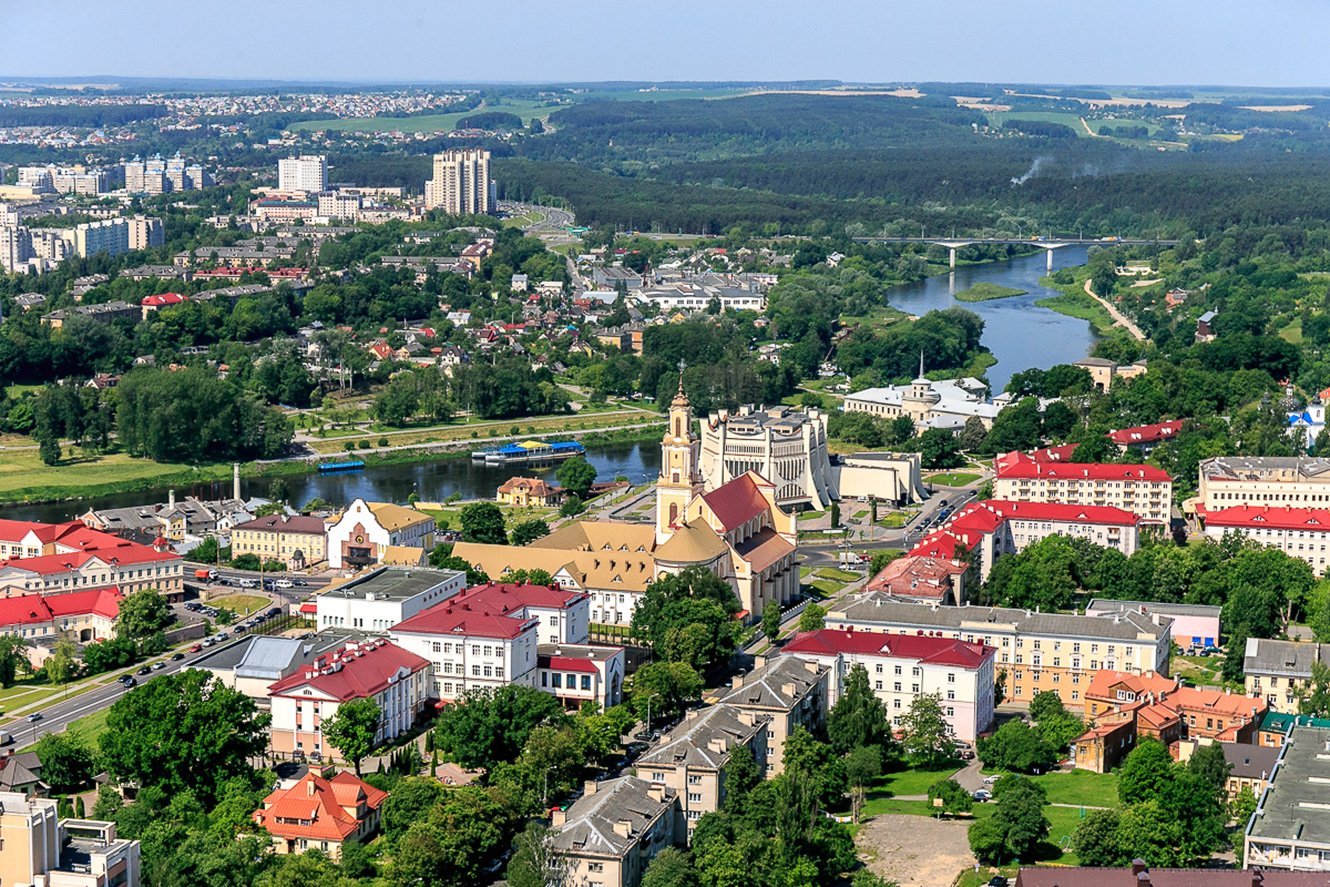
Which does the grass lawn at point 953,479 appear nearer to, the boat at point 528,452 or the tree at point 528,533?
the boat at point 528,452

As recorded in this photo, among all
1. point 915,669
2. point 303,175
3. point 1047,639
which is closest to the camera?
point 915,669

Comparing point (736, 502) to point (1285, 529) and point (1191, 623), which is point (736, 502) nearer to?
point (1191, 623)

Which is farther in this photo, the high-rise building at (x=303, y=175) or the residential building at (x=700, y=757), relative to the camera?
the high-rise building at (x=303, y=175)

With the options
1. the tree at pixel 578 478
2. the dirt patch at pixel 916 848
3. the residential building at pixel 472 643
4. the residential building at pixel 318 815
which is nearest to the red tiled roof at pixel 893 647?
the residential building at pixel 472 643

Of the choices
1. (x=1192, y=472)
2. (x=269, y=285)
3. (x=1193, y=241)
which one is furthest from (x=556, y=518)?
(x=1193, y=241)

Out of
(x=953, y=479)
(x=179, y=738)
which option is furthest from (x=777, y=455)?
(x=179, y=738)

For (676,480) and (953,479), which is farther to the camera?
(953,479)

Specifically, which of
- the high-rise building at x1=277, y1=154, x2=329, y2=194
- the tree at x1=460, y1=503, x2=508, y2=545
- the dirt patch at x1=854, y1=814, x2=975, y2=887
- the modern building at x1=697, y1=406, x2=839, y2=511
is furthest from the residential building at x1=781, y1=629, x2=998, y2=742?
the high-rise building at x1=277, y1=154, x2=329, y2=194
